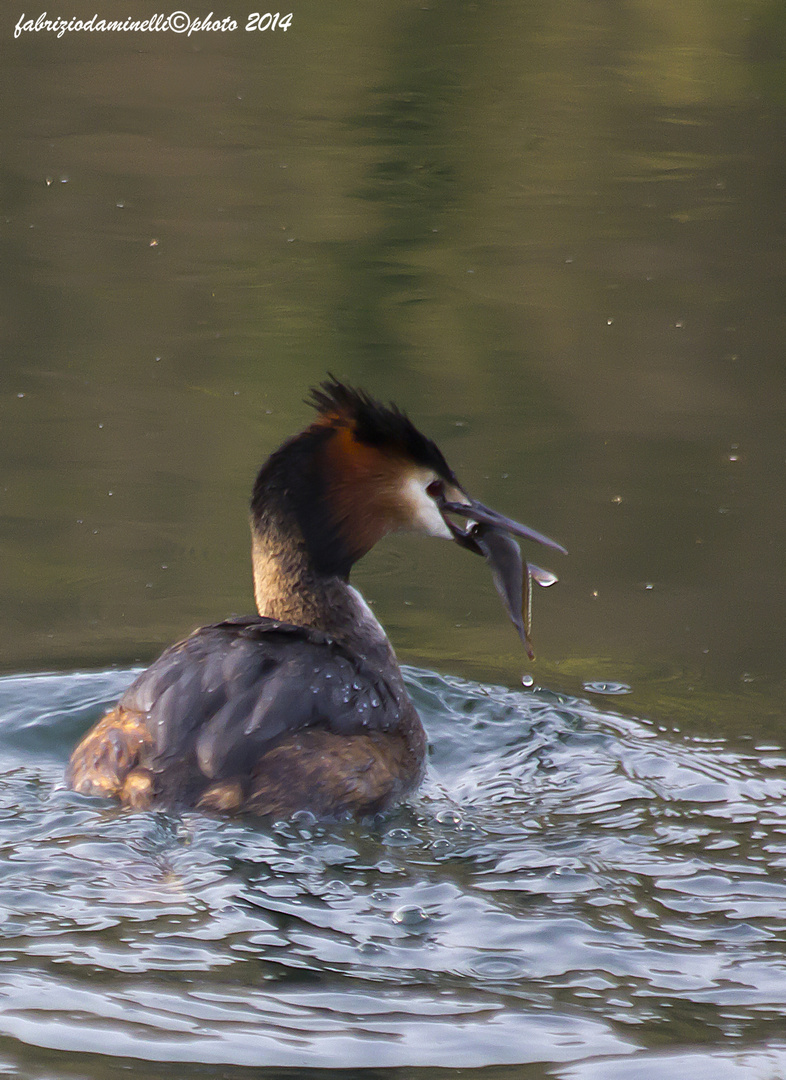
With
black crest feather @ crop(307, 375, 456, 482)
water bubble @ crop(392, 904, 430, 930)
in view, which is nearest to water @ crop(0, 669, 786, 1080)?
water bubble @ crop(392, 904, 430, 930)

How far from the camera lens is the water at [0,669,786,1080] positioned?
3.42m

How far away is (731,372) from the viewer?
8875 millimetres

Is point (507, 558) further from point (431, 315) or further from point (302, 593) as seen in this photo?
point (431, 315)

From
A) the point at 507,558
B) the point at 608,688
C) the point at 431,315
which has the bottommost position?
the point at 608,688

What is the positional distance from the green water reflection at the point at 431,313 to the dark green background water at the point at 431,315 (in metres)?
0.02

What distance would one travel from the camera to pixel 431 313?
9445 millimetres

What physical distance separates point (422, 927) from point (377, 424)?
5.84 feet

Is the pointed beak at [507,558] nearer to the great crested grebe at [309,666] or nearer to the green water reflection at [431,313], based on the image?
the great crested grebe at [309,666]

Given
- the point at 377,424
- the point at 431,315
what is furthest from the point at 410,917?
the point at 431,315

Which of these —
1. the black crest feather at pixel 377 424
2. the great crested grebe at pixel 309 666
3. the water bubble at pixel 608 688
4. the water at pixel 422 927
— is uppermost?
the black crest feather at pixel 377 424

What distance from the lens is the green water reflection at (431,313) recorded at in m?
6.59

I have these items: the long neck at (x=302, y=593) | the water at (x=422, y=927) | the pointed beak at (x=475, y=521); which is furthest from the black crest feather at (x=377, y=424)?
the water at (x=422, y=927)

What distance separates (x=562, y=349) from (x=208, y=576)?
333 centimetres

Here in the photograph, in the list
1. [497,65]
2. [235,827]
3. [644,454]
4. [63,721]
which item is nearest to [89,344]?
[644,454]
